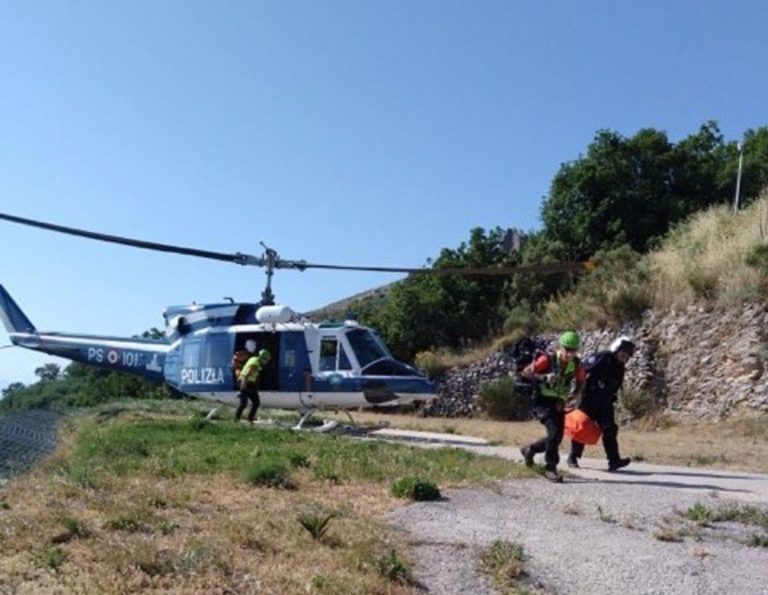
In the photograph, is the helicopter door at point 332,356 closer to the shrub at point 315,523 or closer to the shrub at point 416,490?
the shrub at point 416,490

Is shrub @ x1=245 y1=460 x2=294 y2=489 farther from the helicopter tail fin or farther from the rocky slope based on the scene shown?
the helicopter tail fin

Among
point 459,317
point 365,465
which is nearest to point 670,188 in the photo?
point 459,317

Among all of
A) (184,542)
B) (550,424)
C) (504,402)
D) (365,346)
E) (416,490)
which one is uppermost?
(365,346)

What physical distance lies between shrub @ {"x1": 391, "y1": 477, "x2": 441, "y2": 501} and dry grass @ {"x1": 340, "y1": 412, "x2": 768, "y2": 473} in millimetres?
6214

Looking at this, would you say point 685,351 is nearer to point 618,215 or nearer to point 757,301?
point 757,301

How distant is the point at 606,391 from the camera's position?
11516 millimetres

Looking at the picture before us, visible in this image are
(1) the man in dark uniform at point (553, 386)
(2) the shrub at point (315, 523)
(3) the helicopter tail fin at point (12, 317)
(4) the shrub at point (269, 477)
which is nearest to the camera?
(2) the shrub at point (315, 523)

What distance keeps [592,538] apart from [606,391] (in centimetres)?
486

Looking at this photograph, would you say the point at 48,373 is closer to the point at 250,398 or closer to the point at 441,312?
the point at 441,312

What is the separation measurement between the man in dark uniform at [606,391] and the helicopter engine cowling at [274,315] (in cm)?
772

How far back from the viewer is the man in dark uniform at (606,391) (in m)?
11.5

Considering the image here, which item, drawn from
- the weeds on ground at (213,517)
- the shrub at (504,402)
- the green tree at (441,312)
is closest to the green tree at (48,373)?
the green tree at (441,312)

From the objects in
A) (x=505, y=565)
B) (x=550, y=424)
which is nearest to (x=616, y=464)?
(x=550, y=424)

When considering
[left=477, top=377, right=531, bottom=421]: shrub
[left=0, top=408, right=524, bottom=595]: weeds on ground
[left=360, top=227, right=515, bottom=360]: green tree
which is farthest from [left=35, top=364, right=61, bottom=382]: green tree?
[left=0, top=408, right=524, bottom=595]: weeds on ground
